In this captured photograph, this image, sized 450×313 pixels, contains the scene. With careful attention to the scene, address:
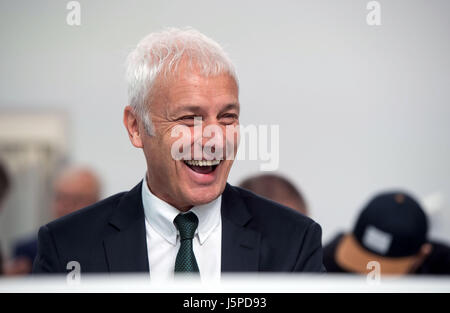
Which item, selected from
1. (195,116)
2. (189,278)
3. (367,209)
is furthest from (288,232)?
(367,209)

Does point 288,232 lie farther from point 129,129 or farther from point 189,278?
point 129,129

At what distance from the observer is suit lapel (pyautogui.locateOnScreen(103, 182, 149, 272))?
1567 mm

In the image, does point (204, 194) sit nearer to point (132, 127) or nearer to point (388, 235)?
point (132, 127)

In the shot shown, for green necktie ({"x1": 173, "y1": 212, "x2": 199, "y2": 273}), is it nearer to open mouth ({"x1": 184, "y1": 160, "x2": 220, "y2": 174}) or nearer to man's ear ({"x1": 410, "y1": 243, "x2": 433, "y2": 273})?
open mouth ({"x1": 184, "y1": 160, "x2": 220, "y2": 174})

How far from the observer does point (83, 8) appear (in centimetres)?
184

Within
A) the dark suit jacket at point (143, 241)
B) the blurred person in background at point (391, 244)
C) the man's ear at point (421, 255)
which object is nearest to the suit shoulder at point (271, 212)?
the dark suit jacket at point (143, 241)

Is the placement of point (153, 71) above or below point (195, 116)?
above

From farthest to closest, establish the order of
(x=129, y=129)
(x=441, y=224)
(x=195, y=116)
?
(x=441, y=224) < (x=129, y=129) < (x=195, y=116)

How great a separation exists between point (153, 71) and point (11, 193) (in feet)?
3.74

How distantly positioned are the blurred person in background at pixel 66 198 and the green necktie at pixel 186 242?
42 centimetres

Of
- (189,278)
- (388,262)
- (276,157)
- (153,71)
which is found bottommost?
(388,262)

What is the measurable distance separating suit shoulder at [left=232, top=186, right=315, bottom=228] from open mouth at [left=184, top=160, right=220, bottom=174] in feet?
0.54

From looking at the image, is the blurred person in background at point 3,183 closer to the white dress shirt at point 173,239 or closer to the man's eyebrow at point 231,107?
the white dress shirt at point 173,239

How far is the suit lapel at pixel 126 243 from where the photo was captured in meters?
1.57
